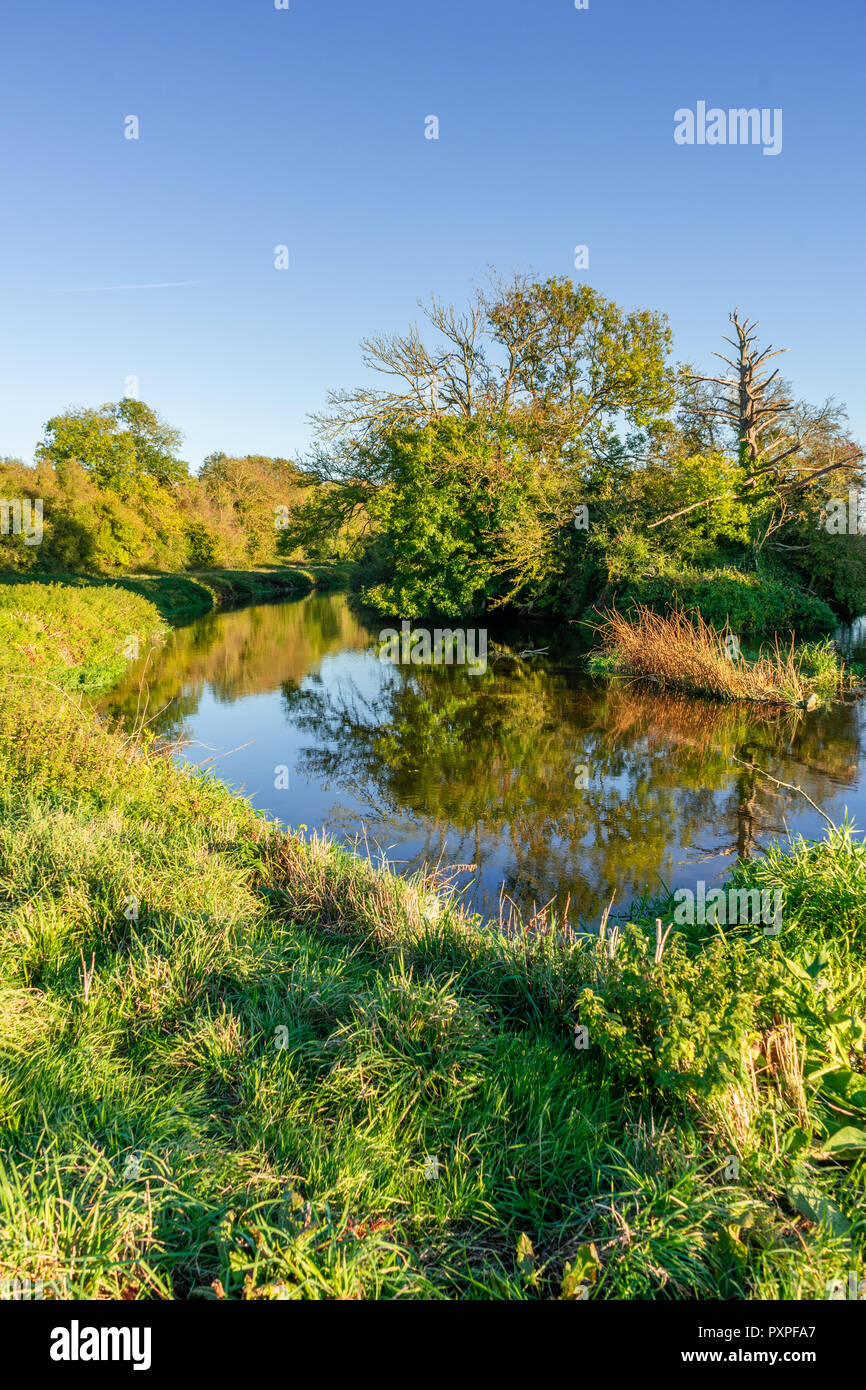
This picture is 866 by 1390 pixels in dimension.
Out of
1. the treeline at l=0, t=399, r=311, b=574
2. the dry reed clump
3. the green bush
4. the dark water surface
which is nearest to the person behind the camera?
the dark water surface

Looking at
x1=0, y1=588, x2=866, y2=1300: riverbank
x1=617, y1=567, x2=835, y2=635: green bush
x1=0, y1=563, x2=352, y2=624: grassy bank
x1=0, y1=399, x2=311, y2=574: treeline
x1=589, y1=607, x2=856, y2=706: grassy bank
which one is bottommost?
x1=0, y1=588, x2=866, y2=1300: riverbank

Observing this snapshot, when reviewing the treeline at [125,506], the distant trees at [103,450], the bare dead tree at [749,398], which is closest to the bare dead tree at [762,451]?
the bare dead tree at [749,398]

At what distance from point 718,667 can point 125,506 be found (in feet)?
127

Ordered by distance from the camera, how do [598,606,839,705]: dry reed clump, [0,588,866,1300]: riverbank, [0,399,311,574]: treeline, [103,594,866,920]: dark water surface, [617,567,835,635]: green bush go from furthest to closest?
[0,399,311,574]: treeline → [617,567,835,635]: green bush → [598,606,839,705]: dry reed clump → [103,594,866,920]: dark water surface → [0,588,866,1300]: riverbank

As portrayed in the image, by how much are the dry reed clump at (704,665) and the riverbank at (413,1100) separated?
34.8 feet

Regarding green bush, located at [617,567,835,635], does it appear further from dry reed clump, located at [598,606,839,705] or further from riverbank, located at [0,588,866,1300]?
riverbank, located at [0,588,866,1300]

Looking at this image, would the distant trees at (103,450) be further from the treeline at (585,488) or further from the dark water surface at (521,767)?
the dark water surface at (521,767)

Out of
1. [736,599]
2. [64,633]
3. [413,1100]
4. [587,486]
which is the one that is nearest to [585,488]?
[587,486]

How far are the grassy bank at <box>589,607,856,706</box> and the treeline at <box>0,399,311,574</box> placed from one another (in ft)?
47.7

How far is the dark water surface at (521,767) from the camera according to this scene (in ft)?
26.8

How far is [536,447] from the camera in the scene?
2969cm

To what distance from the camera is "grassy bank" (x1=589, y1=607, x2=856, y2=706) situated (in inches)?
604

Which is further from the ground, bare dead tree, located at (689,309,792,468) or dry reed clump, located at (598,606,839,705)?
bare dead tree, located at (689,309,792,468)

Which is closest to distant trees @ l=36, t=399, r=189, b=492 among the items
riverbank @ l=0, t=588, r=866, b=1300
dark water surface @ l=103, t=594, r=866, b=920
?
dark water surface @ l=103, t=594, r=866, b=920
